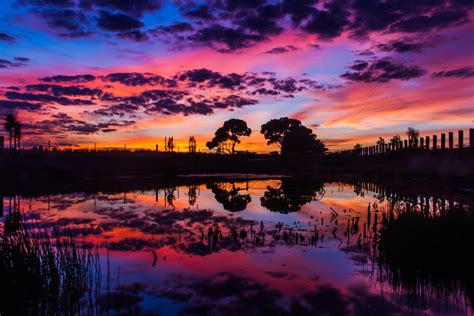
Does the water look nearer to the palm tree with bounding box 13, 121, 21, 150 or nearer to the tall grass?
the tall grass

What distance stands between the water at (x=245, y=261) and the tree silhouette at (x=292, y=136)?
67078 mm

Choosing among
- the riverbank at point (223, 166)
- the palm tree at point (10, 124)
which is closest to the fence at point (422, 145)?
the riverbank at point (223, 166)

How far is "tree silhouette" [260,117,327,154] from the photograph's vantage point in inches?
3524

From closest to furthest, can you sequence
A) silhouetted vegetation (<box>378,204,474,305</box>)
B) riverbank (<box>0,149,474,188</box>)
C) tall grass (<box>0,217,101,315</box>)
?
tall grass (<box>0,217,101,315</box>)
silhouetted vegetation (<box>378,204,474,305</box>)
riverbank (<box>0,149,474,188</box>)

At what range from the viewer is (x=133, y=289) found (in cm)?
945

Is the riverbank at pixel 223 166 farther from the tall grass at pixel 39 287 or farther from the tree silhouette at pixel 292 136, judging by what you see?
the tall grass at pixel 39 287

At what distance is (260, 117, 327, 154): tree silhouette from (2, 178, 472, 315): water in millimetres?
67078

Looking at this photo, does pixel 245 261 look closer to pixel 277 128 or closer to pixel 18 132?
pixel 18 132

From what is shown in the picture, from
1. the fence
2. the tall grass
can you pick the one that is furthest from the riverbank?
the tall grass

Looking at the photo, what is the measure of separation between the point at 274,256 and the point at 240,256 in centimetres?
101

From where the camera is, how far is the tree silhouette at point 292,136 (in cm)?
8950

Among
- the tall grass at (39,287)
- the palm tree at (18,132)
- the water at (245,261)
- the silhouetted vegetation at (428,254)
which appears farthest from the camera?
the palm tree at (18,132)

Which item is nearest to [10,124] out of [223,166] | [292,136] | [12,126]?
[12,126]

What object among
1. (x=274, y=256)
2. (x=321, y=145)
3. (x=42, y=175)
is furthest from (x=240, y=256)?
(x=321, y=145)
